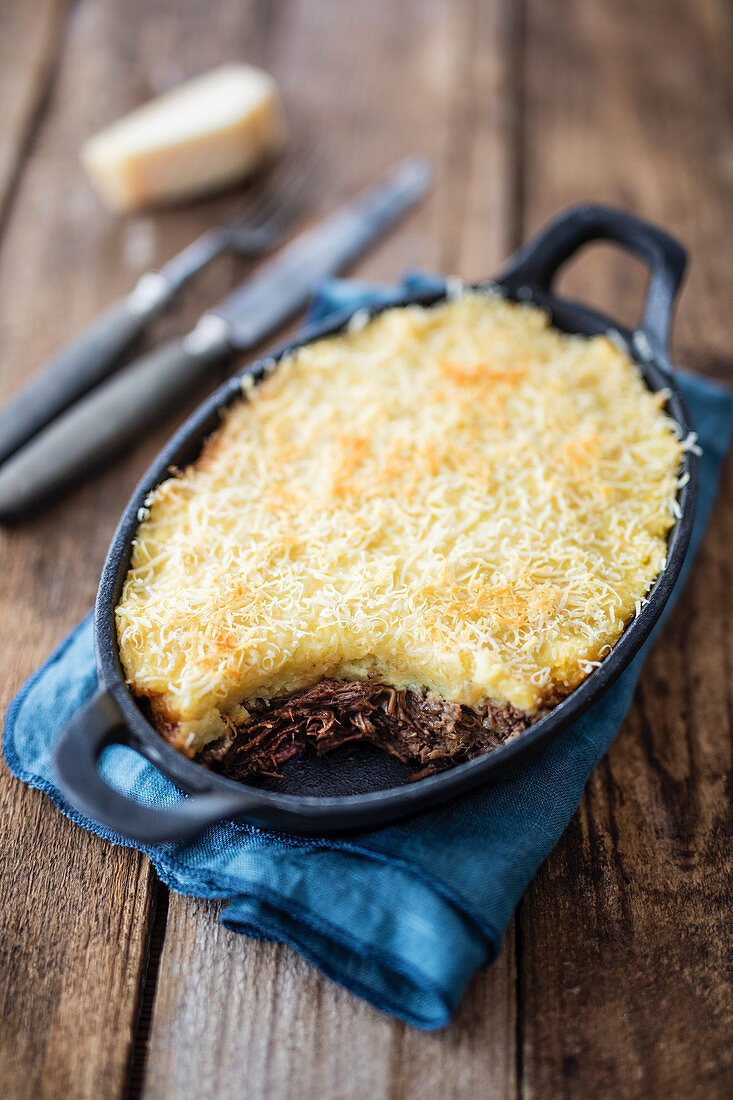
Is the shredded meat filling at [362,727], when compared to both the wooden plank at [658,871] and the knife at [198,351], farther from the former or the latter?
the knife at [198,351]

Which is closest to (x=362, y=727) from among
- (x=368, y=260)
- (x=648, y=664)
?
(x=648, y=664)

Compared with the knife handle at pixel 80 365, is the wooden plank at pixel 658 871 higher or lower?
lower

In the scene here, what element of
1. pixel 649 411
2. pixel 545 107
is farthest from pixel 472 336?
pixel 545 107

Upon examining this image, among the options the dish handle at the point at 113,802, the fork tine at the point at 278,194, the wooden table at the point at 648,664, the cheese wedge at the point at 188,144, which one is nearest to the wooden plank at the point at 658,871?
A: the wooden table at the point at 648,664

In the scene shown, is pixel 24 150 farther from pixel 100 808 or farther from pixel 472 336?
pixel 100 808

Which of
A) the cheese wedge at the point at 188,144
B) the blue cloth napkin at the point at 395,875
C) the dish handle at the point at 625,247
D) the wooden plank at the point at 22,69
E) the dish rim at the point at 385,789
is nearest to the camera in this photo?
the dish rim at the point at 385,789

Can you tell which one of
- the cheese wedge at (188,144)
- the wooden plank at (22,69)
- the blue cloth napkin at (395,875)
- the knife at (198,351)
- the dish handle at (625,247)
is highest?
the wooden plank at (22,69)

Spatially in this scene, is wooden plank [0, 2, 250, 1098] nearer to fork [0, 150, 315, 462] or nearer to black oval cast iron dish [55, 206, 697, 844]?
fork [0, 150, 315, 462]
